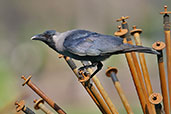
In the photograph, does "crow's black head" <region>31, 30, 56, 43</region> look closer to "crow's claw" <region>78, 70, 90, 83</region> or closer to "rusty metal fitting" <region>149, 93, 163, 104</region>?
"crow's claw" <region>78, 70, 90, 83</region>

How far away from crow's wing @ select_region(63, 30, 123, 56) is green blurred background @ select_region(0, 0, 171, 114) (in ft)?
5.41

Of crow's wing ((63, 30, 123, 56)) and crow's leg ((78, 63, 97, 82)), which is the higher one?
crow's wing ((63, 30, 123, 56))

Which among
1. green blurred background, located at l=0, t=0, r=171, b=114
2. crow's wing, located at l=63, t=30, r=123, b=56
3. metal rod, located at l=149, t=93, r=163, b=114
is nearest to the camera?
metal rod, located at l=149, t=93, r=163, b=114

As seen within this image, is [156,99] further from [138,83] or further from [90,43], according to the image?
[90,43]

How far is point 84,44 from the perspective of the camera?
1.10 m

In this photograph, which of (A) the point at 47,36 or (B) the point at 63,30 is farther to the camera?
(B) the point at 63,30

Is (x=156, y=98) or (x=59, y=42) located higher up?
(x=59, y=42)

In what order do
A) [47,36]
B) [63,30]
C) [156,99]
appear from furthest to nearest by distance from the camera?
[63,30], [47,36], [156,99]

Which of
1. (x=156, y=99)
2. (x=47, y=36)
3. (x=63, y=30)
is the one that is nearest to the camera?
(x=156, y=99)

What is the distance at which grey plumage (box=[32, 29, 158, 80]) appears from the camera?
1.04 m

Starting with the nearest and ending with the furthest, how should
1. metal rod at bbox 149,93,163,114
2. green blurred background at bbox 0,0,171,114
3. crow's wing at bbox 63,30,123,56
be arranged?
1. metal rod at bbox 149,93,163,114
2. crow's wing at bbox 63,30,123,56
3. green blurred background at bbox 0,0,171,114

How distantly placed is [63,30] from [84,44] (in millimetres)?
2044

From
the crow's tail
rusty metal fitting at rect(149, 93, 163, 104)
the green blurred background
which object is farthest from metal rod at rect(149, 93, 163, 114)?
the green blurred background

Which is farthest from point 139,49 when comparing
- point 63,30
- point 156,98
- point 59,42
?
point 63,30
